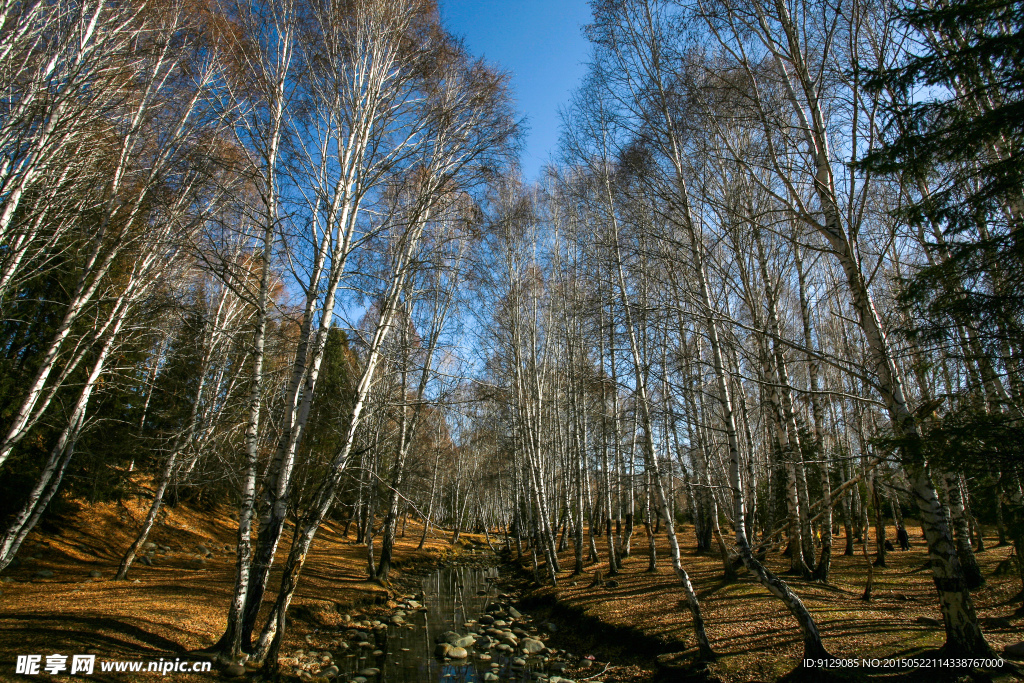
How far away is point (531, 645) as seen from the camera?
27.2 feet

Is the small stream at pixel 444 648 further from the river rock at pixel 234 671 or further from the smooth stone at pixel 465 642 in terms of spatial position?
the river rock at pixel 234 671

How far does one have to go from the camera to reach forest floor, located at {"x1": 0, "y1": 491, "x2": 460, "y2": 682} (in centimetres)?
557

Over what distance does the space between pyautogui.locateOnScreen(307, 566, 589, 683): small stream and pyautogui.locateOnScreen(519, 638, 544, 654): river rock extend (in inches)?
0.5

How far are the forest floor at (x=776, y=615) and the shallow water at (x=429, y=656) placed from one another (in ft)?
5.71

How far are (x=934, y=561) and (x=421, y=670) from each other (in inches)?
272

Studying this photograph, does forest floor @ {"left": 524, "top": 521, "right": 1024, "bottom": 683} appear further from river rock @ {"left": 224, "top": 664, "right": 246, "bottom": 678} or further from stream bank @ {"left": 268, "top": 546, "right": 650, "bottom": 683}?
river rock @ {"left": 224, "top": 664, "right": 246, "bottom": 678}

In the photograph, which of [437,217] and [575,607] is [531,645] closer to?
[575,607]

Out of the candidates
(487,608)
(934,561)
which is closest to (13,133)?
(934,561)

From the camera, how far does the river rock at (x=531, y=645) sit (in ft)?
26.8

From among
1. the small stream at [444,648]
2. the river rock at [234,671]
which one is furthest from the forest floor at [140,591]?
the small stream at [444,648]

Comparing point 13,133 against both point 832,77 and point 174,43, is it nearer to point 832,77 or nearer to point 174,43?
point 174,43

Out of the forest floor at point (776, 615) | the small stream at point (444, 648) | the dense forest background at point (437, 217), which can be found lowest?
the small stream at point (444, 648)

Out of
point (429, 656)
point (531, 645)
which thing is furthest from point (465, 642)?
point (531, 645)

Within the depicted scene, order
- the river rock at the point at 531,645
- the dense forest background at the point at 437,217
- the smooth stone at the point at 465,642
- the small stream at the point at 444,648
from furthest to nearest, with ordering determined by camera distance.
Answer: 1. the smooth stone at the point at 465,642
2. the river rock at the point at 531,645
3. the small stream at the point at 444,648
4. the dense forest background at the point at 437,217
